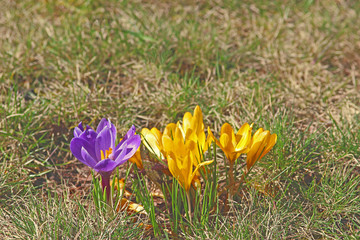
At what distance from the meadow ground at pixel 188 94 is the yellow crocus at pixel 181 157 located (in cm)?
27

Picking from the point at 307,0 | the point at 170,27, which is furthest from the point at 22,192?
the point at 307,0

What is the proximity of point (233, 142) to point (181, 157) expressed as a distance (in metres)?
0.24

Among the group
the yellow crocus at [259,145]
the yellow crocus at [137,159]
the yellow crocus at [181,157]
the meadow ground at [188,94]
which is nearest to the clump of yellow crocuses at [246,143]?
the yellow crocus at [259,145]

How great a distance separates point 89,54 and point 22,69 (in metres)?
0.45

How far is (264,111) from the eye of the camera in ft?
8.90

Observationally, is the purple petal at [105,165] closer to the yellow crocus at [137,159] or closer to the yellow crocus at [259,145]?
the yellow crocus at [137,159]

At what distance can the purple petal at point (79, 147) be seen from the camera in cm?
188

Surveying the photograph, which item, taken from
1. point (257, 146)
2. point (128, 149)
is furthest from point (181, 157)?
point (257, 146)

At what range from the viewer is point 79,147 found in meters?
1.91

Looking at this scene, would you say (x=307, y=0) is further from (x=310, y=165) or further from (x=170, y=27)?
(x=310, y=165)

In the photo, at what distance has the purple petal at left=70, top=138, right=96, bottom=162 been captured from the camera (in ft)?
6.16

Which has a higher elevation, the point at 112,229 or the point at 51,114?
the point at 51,114

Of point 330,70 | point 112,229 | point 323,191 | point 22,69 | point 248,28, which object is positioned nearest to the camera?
point 112,229

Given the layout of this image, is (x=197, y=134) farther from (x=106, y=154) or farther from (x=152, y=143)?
(x=106, y=154)
